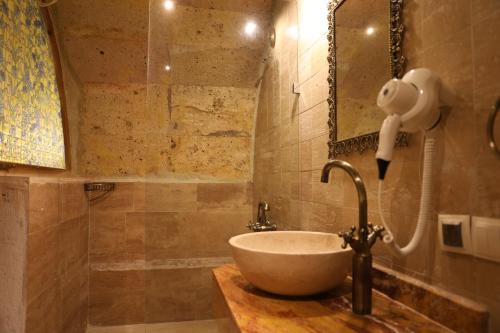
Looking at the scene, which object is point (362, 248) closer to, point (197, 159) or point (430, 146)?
point (430, 146)

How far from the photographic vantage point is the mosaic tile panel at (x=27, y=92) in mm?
1356

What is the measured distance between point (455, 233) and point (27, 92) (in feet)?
6.23

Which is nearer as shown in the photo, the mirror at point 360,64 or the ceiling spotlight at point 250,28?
the mirror at point 360,64

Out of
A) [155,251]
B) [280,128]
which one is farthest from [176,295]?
[280,128]

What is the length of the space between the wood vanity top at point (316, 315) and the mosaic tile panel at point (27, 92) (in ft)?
4.05

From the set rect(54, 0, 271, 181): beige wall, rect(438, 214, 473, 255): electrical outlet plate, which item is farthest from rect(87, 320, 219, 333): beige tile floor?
rect(438, 214, 473, 255): electrical outlet plate

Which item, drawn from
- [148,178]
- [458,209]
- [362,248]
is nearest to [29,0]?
[148,178]

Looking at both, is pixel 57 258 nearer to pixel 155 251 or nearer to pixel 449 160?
pixel 155 251

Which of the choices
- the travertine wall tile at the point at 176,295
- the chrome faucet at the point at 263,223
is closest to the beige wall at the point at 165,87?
the chrome faucet at the point at 263,223

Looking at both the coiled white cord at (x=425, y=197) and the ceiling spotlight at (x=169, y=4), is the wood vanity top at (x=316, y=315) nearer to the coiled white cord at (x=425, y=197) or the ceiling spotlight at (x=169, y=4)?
the coiled white cord at (x=425, y=197)

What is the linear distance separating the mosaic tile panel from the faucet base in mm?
1466

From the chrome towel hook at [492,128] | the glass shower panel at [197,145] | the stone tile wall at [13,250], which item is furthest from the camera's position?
the glass shower panel at [197,145]

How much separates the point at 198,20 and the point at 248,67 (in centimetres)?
48

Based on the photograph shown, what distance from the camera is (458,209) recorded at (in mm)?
673
